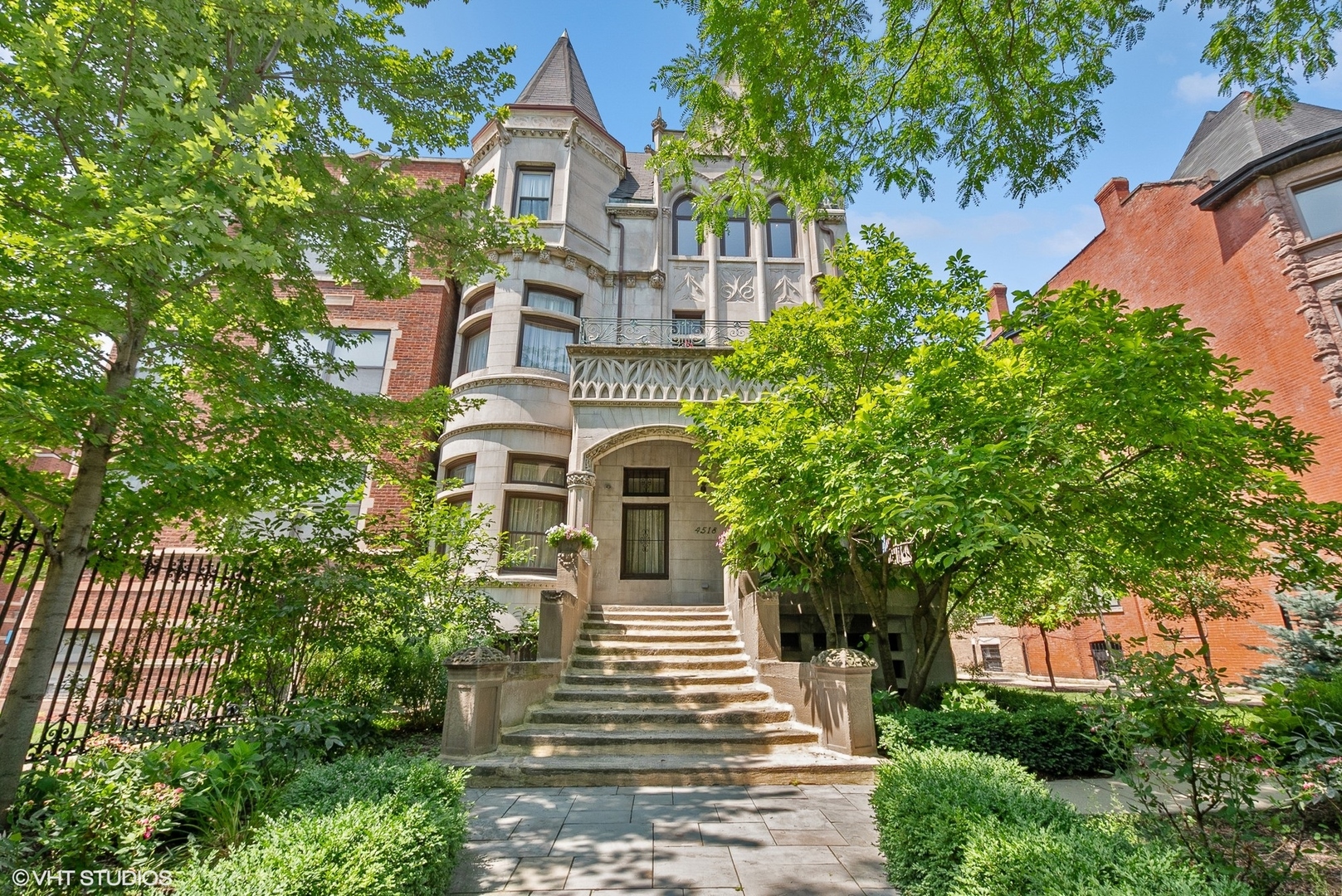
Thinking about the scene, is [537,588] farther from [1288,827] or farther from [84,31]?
[1288,827]

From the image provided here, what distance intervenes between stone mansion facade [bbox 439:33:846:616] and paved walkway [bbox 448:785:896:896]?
6.11 metres

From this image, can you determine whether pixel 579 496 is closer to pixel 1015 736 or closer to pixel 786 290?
pixel 1015 736

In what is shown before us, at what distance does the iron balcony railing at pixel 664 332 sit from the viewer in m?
14.6

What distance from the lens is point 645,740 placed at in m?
7.29

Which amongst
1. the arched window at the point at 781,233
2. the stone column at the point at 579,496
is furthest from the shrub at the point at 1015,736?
the arched window at the point at 781,233

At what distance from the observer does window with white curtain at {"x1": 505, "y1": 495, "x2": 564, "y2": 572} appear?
1276cm

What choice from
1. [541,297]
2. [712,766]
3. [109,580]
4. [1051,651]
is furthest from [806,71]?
[1051,651]

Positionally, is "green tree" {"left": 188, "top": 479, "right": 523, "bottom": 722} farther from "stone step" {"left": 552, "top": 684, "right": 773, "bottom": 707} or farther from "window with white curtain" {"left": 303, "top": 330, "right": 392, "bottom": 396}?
"window with white curtain" {"left": 303, "top": 330, "right": 392, "bottom": 396}

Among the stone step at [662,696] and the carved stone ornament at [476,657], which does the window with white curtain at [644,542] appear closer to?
the stone step at [662,696]

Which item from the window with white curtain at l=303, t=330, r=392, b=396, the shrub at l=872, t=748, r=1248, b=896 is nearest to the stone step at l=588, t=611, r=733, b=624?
the shrub at l=872, t=748, r=1248, b=896

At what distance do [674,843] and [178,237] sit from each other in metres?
6.37

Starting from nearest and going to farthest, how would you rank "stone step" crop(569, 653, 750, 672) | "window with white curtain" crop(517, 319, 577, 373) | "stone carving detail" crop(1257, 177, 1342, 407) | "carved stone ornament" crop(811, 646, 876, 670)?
"carved stone ornament" crop(811, 646, 876, 670)
"stone step" crop(569, 653, 750, 672)
"stone carving detail" crop(1257, 177, 1342, 407)
"window with white curtain" crop(517, 319, 577, 373)

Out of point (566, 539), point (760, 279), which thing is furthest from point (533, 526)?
point (760, 279)

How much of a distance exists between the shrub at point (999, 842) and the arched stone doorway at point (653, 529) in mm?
8838
